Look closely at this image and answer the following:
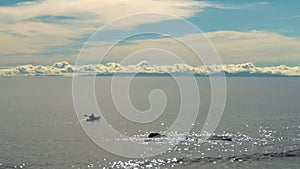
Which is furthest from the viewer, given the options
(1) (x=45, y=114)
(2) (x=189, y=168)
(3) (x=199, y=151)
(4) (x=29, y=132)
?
(1) (x=45, y=114)

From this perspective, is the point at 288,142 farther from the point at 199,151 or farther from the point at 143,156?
the point at 143,156

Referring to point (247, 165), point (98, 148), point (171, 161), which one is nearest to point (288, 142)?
point (247, 165)

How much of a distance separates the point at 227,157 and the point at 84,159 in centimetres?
2700

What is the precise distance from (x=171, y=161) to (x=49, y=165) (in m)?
21.8

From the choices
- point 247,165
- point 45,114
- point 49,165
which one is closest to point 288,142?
point 247,165

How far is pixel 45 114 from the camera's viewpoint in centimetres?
16300

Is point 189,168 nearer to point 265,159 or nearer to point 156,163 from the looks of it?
point 156,163

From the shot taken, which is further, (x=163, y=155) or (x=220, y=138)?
(x=220, y=138)

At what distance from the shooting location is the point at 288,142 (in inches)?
3878

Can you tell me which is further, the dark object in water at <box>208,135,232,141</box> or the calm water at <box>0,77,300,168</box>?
the dark object in water at <box>208,135,232,141</box>

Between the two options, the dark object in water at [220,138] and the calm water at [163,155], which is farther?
the dark object in water at [220,138]

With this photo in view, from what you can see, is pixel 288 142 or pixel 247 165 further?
pixel 288 142

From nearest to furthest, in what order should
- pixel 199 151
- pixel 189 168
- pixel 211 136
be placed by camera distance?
pixel 189 168, pixel 199 151, pixel 211 136

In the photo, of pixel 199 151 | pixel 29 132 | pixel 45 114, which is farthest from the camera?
pixel 45 114
